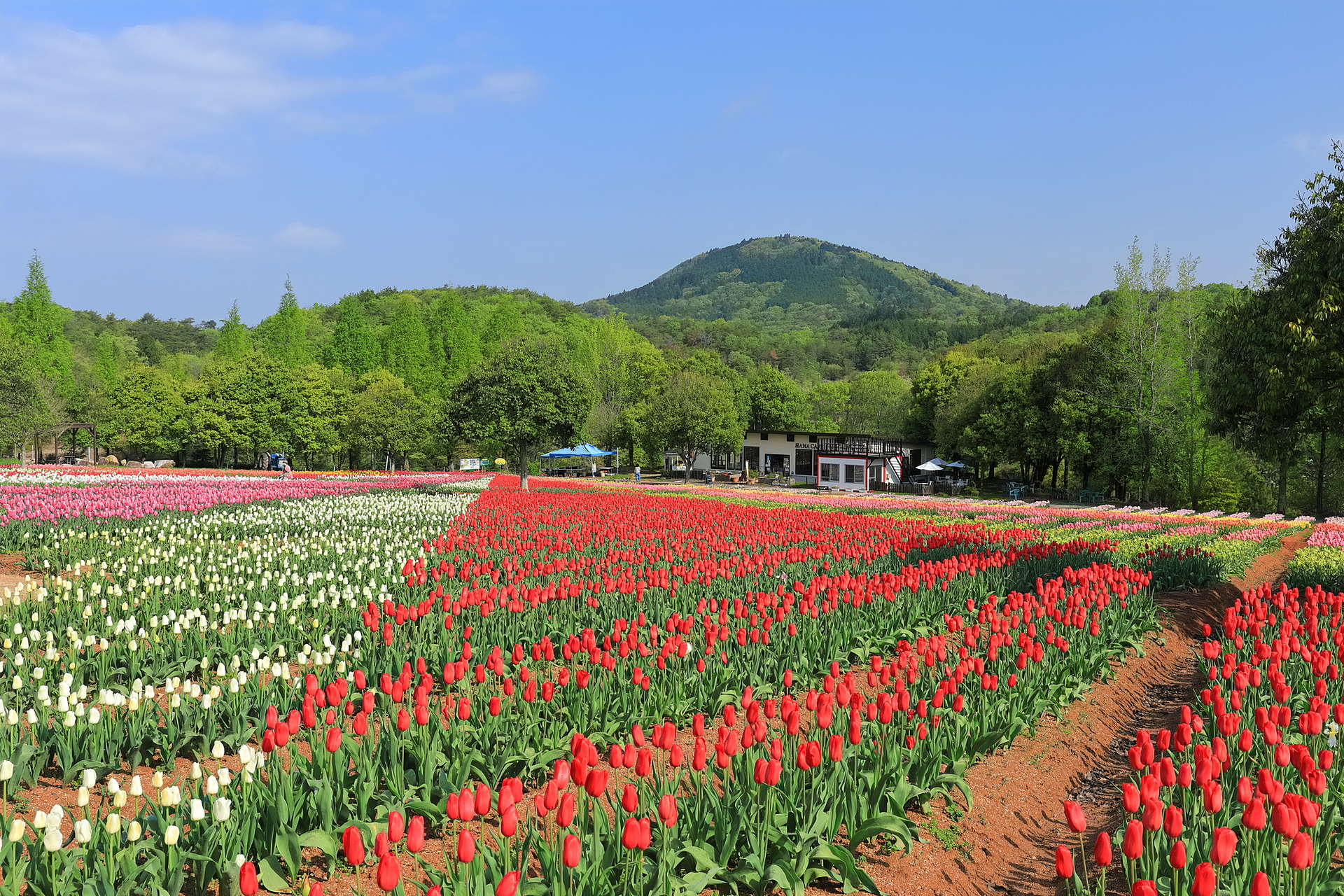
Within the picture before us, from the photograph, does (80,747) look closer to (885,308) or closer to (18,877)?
(18,877)

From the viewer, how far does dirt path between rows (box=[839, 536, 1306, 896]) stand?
4191mm

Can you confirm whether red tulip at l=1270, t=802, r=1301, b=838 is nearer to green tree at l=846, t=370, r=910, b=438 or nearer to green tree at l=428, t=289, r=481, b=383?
green tree at l=846, t=370, r=910, b=438

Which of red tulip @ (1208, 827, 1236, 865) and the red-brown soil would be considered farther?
the red-brown soil

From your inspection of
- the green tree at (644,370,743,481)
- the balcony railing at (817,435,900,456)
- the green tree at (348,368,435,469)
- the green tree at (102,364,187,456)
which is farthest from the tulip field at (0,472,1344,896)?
the green tree at (102,364,187,456)

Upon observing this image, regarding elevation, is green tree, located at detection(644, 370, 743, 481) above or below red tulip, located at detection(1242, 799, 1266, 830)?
above

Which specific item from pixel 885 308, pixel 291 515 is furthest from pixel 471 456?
pixel 885 308

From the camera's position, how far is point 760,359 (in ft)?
399

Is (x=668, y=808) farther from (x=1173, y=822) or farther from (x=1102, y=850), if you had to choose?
(x=1173, y=822)

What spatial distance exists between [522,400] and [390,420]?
31.3 meters

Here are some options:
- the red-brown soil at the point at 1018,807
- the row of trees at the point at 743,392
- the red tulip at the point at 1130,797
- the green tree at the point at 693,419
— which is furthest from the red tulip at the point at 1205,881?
the green tree at the point at 693,419

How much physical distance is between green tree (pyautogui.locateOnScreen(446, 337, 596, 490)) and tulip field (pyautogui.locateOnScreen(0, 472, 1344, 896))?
59.1ft

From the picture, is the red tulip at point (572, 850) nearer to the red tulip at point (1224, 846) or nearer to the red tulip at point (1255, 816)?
the red tulip at point (1224, 846)

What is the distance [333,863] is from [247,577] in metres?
6.68

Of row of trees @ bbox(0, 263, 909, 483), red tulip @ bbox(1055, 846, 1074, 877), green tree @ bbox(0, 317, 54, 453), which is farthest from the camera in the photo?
green tree @ bbox(0, 317, 54, 453)
